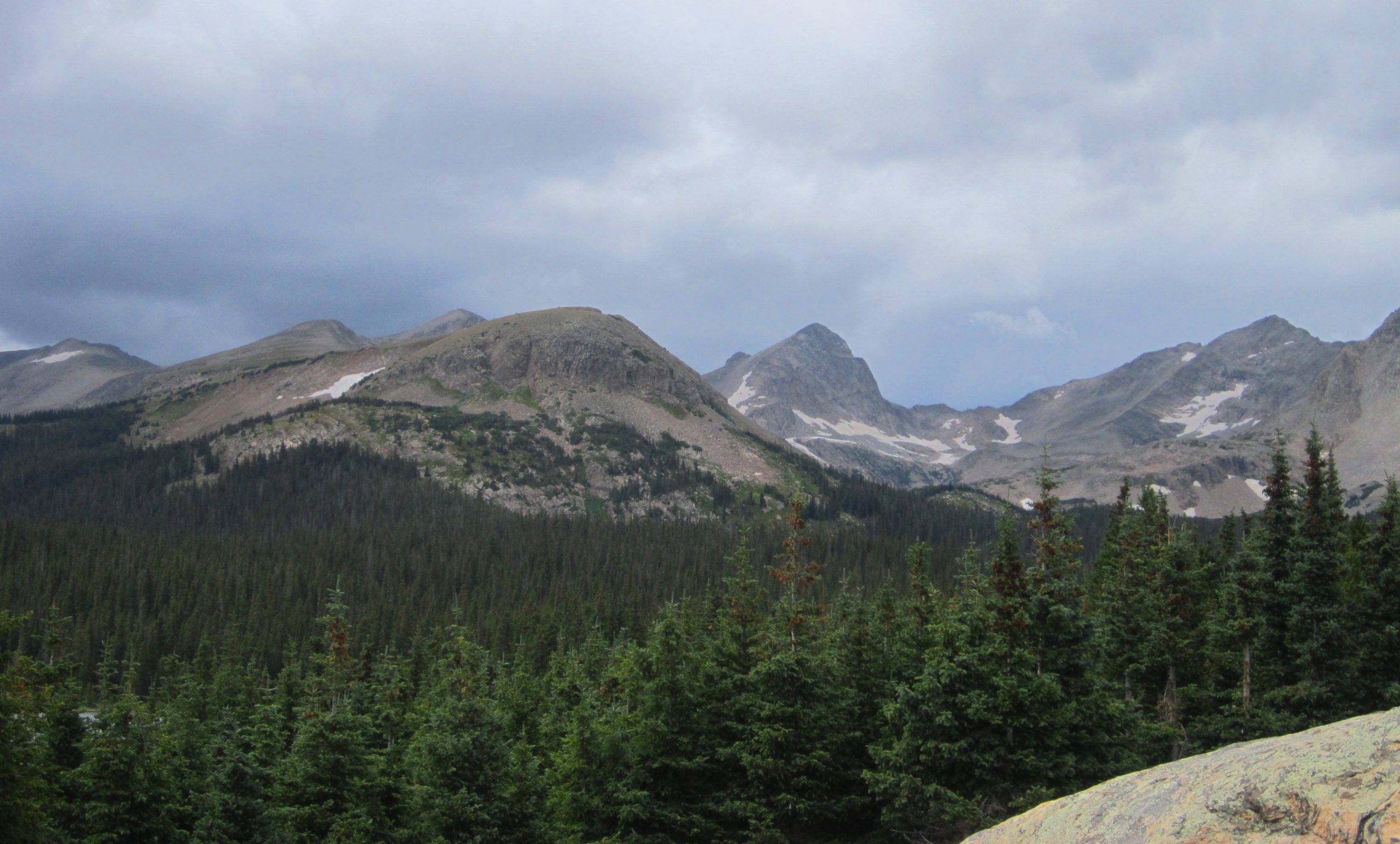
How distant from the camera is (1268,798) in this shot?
10.1m

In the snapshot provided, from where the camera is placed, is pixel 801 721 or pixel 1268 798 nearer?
pixel 1268 798

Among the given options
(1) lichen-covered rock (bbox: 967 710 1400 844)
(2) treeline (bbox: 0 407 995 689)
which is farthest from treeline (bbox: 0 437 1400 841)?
(2) treeline (bbox: 0 407 995 689)

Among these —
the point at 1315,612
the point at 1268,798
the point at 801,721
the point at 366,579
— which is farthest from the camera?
the point at 366,579

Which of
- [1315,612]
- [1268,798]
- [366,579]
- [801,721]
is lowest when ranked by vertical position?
[366,579]

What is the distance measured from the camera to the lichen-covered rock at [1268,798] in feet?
30.6

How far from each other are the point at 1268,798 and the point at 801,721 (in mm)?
19831

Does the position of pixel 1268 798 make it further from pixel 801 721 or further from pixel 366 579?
pixel 366 579

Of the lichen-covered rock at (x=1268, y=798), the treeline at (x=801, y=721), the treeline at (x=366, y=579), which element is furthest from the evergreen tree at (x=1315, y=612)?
the treeline at (x=366, y=579)

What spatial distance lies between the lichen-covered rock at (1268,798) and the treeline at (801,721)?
43.0ft

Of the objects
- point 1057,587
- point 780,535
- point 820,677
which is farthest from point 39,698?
point 780,535

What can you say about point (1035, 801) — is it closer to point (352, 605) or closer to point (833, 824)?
point (833, 824)

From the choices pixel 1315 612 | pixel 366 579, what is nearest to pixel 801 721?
pixel 1315 612

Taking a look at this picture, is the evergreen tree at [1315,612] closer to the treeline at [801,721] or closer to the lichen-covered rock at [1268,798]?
the treeline at [801,721]

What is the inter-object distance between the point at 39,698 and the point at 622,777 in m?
17.4
